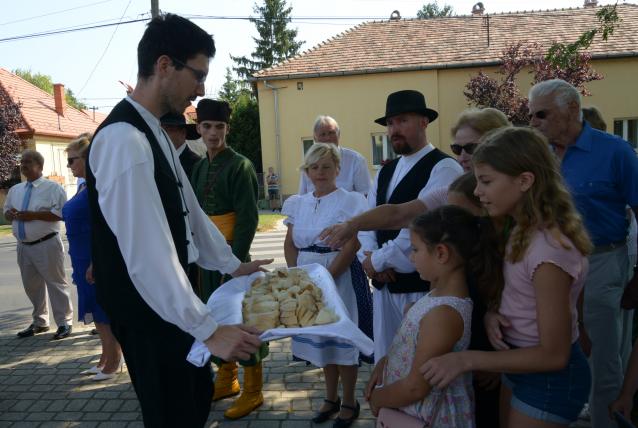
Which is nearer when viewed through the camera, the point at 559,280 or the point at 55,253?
the point at 559,280

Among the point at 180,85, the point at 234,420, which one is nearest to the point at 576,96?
the point at 180,85

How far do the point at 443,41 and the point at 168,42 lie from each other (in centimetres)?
2035

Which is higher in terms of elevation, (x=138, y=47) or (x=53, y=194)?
(x=138, y=47)

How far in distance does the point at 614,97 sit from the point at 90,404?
67.8ft

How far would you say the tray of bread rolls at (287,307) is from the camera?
6.58 ft

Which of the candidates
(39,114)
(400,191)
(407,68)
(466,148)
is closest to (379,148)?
(407,68)

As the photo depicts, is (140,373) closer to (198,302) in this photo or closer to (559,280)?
(198,302)

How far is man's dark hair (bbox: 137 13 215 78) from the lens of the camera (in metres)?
2.12

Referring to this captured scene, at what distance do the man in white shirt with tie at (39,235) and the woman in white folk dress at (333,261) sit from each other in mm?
3411

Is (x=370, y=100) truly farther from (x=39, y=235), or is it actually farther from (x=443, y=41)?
(x=39, y=235)

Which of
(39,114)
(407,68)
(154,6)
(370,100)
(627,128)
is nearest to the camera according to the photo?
(154,6)

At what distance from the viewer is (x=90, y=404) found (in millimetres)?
4020

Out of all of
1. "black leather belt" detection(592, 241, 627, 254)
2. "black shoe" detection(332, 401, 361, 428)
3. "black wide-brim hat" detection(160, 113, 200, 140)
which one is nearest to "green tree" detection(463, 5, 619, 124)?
"black wide-brim hat" detection(160, 113, 200, 140)

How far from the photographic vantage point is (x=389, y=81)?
1938 centimetres
